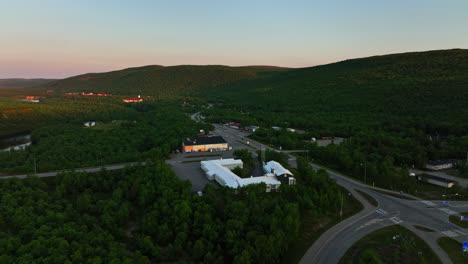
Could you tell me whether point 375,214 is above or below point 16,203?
below

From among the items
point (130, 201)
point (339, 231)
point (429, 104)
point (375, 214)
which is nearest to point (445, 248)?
point (375, 214)

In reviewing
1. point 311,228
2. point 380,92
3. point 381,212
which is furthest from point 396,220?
point 380,92

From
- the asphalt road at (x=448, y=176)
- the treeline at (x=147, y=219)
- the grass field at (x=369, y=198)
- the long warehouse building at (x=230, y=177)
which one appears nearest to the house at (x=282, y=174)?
the long warehouse building at (x=230, y=177)

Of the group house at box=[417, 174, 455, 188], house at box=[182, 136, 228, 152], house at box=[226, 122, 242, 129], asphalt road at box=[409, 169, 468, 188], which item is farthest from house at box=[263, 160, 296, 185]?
house at box=[226, 122, 242, 129]

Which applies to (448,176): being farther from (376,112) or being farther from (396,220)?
(376,112)

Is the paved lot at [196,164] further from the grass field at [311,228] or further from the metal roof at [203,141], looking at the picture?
the grass field at [311,228]

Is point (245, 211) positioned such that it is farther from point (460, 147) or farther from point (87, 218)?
point (460, 147)
